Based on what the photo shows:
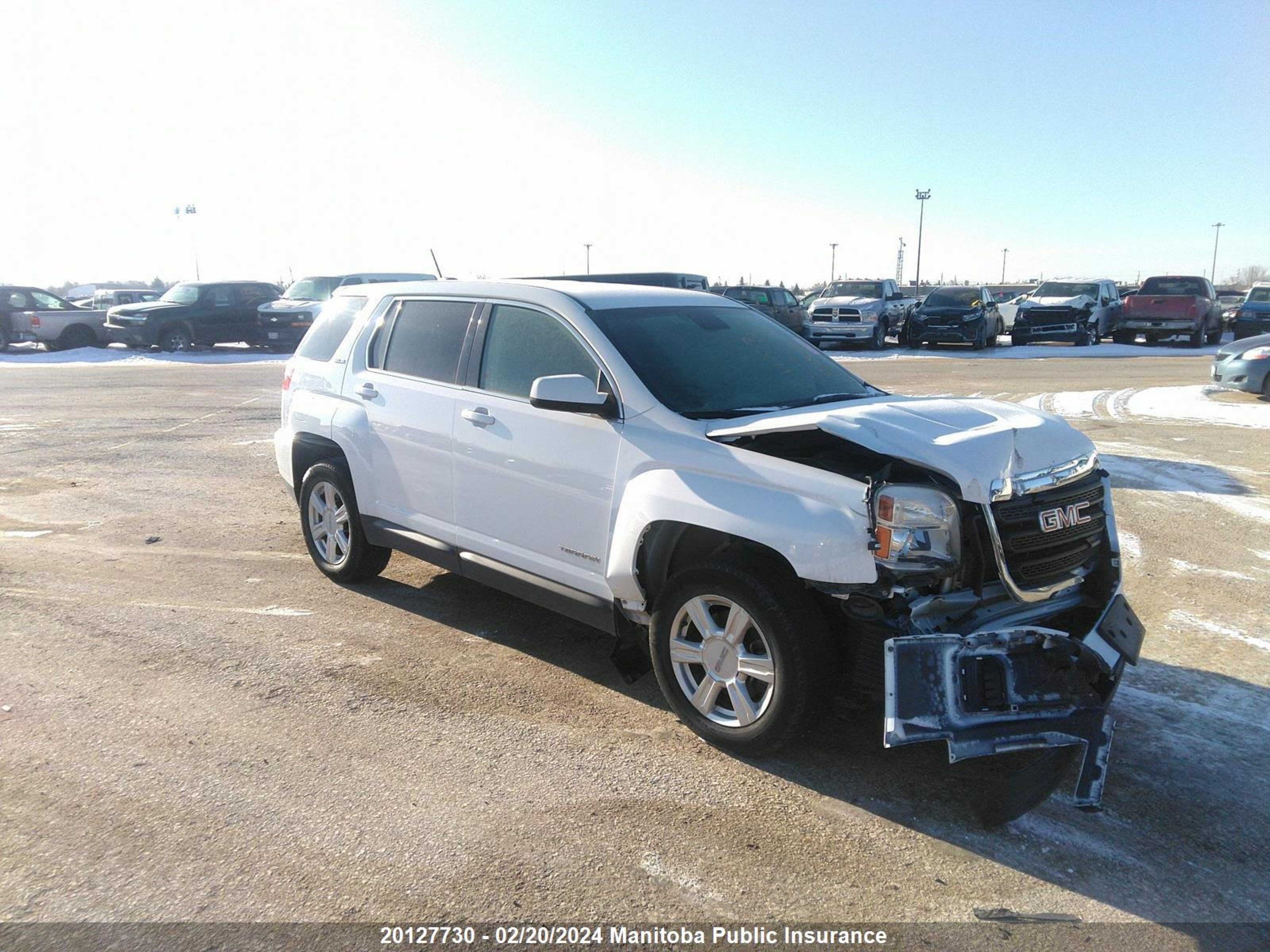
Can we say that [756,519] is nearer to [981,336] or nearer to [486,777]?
[486,777]

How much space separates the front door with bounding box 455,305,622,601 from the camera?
4.39m

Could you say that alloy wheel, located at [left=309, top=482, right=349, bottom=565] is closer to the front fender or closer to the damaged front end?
the front fender

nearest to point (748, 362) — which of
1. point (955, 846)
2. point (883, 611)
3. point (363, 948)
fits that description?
point (883, 611)

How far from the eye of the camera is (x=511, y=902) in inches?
118

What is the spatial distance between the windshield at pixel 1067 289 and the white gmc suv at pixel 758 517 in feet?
81.1

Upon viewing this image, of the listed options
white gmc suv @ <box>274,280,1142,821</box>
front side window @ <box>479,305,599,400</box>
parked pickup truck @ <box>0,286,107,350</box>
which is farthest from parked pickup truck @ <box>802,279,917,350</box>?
front side window @ <box>479,305,599,400</box>

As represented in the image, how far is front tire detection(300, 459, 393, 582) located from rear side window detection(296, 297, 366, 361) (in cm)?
73

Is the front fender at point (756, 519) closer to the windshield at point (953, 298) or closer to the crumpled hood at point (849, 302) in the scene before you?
the crumpled hood at point (849, 302)

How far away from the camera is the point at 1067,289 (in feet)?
90.2

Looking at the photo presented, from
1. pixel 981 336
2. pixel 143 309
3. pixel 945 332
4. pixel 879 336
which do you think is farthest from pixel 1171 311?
pixel 143 309

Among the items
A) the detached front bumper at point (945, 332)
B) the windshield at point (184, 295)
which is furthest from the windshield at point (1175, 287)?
the windshield at point (184, 295)

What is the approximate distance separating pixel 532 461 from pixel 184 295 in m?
24.3

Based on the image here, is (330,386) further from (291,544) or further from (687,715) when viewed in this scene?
(687,715)

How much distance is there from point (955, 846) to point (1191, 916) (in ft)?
2.30
